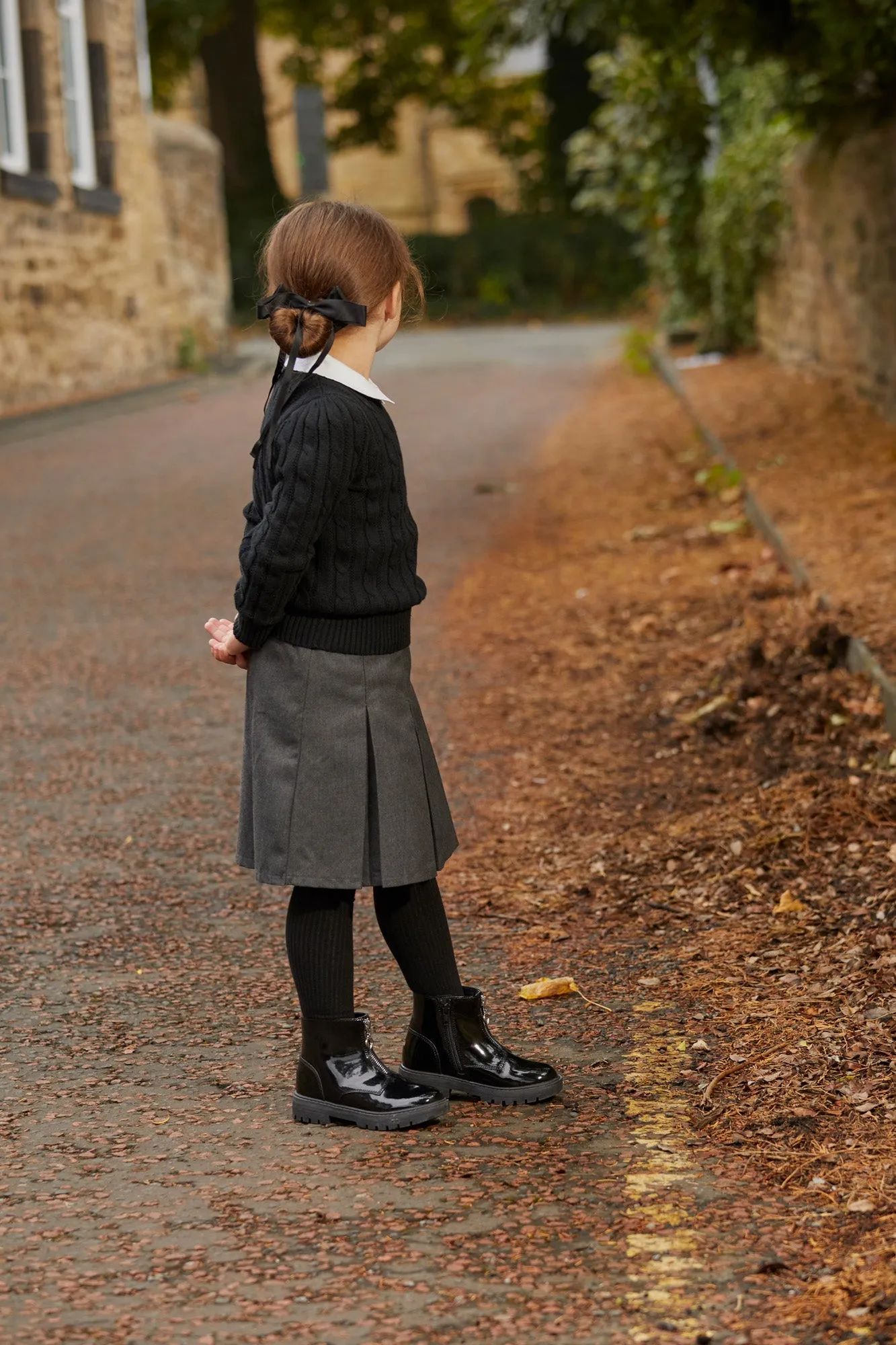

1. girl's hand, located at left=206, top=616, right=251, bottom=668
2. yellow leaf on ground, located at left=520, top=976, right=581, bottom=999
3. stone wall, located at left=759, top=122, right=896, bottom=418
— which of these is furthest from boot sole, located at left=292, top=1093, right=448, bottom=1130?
stone wall, located at left=759, top=122, right=896, bottom=418

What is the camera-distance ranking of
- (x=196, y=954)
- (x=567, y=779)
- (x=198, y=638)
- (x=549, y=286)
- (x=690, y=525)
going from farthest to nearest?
(x=549, y=286)
(x=690, y=525)
(x=198, y=638)
(x=567, y=779)
(x=196, y=954)

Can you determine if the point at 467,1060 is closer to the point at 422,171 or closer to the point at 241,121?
the point at 241,121

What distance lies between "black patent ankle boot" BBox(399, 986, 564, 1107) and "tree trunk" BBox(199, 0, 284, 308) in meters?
28.7

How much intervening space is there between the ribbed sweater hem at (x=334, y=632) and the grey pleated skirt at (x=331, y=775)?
0.04ft

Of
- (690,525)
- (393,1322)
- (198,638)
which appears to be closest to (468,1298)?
(393,1322)

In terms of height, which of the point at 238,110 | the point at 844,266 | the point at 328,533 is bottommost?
the point at 328,533

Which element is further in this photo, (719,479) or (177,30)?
(177,30)

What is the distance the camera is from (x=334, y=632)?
3045 mm

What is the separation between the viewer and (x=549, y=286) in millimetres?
33500

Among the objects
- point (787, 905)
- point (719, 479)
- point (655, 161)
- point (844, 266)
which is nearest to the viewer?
point (787, 905)

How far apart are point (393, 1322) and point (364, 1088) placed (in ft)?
2.36

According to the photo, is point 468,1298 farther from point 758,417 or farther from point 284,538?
Result: point 758,417

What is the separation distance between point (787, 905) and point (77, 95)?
15.5m

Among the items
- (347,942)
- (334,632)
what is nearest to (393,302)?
(334,632)
